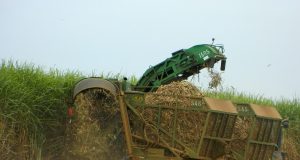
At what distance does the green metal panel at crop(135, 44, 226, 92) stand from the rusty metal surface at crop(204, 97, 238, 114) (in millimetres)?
1945

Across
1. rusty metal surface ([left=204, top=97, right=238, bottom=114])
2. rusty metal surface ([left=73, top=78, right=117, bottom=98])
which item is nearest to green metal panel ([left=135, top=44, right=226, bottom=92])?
rusty metal surface ([left=73, top=78, right=117, bottom=98])

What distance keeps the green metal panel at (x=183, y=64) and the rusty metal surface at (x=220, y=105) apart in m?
1.95

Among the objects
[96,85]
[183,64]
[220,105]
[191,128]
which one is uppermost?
[183,64]

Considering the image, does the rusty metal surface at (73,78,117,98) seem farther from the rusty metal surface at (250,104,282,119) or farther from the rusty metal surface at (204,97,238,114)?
the rusty metal surface at (250,104,282,119)

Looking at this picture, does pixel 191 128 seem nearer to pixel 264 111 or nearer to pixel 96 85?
pixel 264 111

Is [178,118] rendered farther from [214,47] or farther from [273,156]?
[214,47]

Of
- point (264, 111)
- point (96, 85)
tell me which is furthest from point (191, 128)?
point (96, 85)

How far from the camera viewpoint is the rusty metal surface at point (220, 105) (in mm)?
7621

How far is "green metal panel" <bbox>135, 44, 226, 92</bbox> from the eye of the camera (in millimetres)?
9742

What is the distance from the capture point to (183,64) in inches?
387

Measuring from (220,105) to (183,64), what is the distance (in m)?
2.19

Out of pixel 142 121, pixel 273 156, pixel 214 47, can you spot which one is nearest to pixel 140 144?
pixel 142 121

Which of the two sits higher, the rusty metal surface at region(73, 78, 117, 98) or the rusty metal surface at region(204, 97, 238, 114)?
the rusty metal surface at region(73, 78, 117, 98)

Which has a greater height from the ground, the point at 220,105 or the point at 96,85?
the point at 96,85
